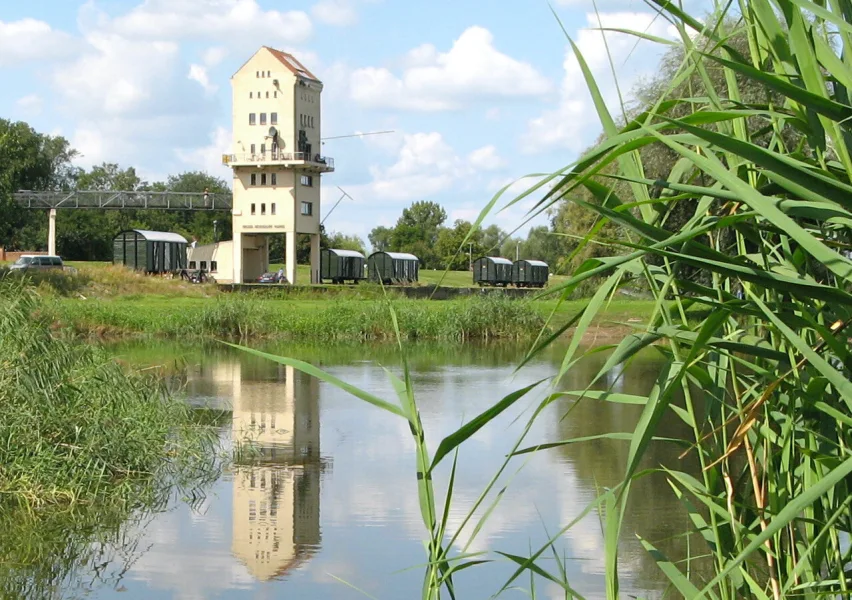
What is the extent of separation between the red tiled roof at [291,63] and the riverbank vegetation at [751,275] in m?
54.1

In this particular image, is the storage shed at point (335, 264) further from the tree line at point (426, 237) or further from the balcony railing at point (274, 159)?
the tree line at point (426, 237)

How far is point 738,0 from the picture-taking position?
8.52 ft

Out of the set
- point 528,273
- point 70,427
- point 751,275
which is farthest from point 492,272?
point 751,275

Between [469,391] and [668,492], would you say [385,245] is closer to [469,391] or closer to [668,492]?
[469,391]

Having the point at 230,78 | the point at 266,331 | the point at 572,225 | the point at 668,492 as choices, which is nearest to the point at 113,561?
the point at 668,492

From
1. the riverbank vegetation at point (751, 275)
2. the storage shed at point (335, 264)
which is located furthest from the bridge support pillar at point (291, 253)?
the riverbank vegetation at point (751, 275)

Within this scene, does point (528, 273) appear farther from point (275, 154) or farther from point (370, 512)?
point (370, 512)

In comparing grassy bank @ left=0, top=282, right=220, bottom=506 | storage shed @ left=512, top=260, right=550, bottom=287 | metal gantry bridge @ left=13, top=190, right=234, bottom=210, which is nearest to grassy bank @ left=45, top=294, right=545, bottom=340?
grassy bank @ left=0, top=282, right=220, bottom=506

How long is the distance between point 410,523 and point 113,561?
2278mm

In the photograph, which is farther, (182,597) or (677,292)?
(182,597)

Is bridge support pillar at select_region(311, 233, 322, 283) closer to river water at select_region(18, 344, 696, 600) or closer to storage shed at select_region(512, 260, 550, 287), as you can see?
storage shed at select_region(512, 260, 550, 287)

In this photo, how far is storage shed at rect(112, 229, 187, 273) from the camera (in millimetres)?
55656

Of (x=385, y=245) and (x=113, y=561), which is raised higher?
(x=385, y=245)

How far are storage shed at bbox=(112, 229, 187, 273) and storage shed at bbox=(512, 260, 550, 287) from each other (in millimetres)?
19105
